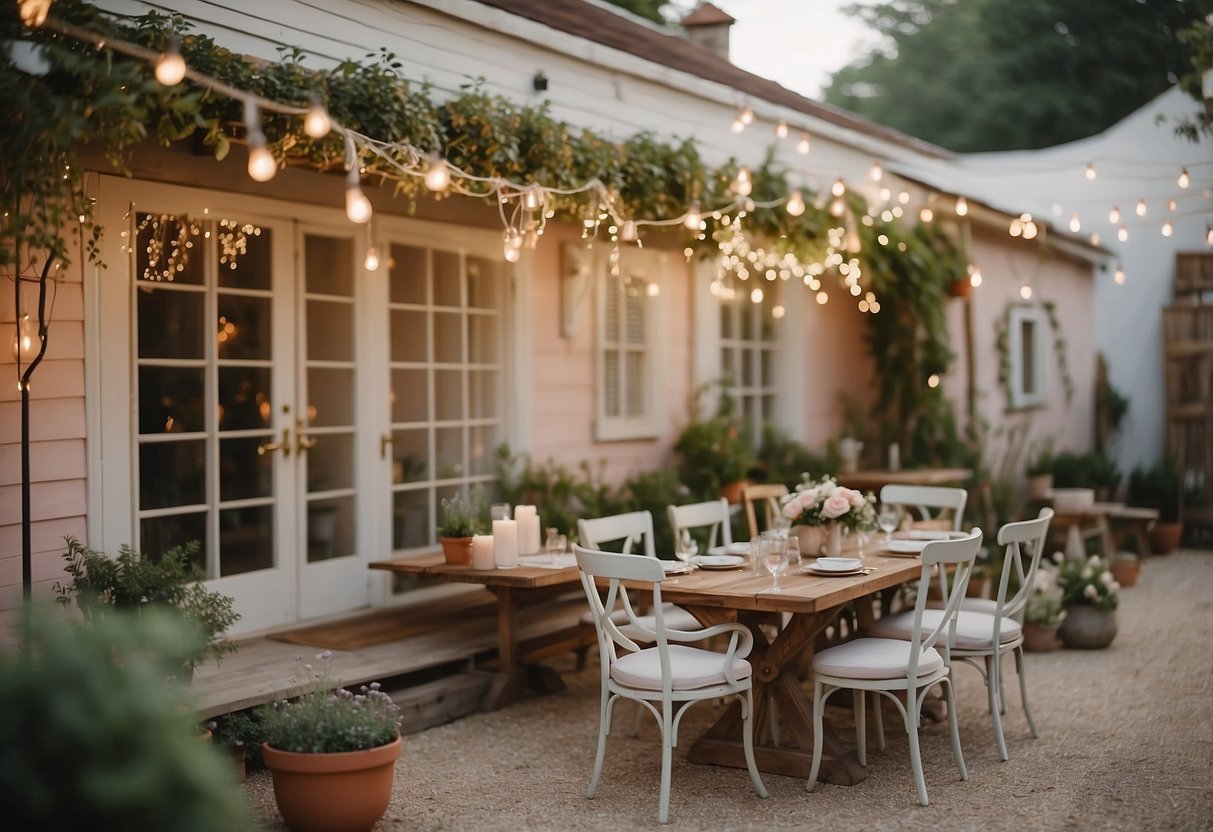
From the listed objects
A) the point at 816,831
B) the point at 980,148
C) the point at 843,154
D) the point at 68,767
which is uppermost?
the point at 980,148

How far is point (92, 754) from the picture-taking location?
2.82 metres

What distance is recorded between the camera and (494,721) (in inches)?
223

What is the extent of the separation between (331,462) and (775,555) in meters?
2.71

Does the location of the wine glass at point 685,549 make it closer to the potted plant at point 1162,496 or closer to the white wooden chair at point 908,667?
the white wooden chair at point 908,667

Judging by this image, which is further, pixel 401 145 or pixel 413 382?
pixel 413 382

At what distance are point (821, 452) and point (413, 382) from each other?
4.15 meters

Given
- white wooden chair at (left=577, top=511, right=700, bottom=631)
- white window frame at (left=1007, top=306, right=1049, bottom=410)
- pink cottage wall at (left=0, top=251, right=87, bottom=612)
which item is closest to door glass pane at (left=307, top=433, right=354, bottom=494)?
pink cottage wall at (left=0, top=251, right=87, bottom=612)

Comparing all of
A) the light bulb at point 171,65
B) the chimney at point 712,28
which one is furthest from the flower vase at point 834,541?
the chimney at point 712,28

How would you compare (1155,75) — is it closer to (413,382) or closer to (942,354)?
(942,354)

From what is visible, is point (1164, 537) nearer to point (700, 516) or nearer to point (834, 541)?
point (700, 516)

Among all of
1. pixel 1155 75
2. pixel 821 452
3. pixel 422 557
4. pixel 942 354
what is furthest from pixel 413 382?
pixel 1155 75

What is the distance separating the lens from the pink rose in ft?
17.6

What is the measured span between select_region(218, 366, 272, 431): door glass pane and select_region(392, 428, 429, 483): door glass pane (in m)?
0.90

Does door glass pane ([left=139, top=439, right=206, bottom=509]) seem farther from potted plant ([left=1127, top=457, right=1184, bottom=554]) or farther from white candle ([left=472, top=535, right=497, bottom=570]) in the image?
potted plant ([left=1127, top=457, right=1184, bottom=554])
